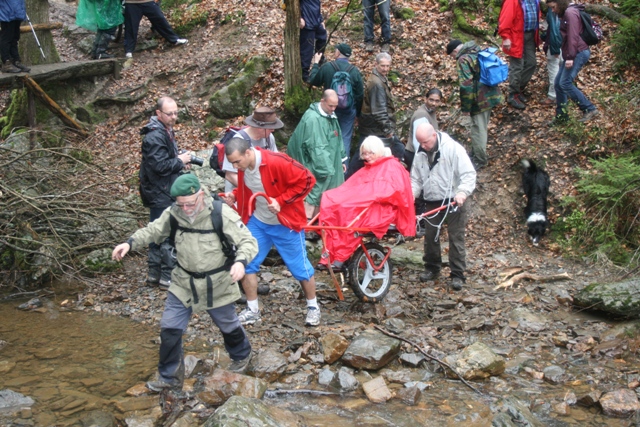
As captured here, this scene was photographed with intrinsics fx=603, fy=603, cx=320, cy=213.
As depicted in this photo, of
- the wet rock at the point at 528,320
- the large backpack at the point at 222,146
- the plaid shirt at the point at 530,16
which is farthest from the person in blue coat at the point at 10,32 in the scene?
the wet rock at the point at 528,320

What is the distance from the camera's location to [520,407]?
210 inches

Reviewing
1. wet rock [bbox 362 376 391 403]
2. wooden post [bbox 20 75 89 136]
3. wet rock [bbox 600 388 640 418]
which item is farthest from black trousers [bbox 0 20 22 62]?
wet rock [bbox 600 388 640 418]

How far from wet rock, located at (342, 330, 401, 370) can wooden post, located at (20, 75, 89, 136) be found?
831 centimetres

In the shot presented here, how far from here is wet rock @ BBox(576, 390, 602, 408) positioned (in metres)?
5.43

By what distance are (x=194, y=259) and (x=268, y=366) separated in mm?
1478

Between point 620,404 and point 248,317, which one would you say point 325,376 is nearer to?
point 248,317

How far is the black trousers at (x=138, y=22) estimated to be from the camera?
13.9 meters

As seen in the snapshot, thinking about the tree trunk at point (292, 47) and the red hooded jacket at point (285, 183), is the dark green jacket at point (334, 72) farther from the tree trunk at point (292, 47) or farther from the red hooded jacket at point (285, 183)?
the red hooded jacket at point (285, 183)

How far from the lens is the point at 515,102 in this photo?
11.3 meters

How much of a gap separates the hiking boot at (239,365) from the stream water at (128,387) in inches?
20.8

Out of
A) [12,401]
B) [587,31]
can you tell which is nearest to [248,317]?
[12,401]

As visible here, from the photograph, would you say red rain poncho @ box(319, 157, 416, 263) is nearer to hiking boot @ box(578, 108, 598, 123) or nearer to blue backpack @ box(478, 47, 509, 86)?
blue backpack @ box(478, 47, 509, 86)

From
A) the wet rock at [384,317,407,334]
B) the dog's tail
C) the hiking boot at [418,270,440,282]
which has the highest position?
the dog's tail

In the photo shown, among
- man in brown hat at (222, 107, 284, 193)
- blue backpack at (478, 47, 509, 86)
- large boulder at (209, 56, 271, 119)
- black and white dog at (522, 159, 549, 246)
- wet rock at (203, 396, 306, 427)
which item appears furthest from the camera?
large boulder at (209, 56, 271, 119)
